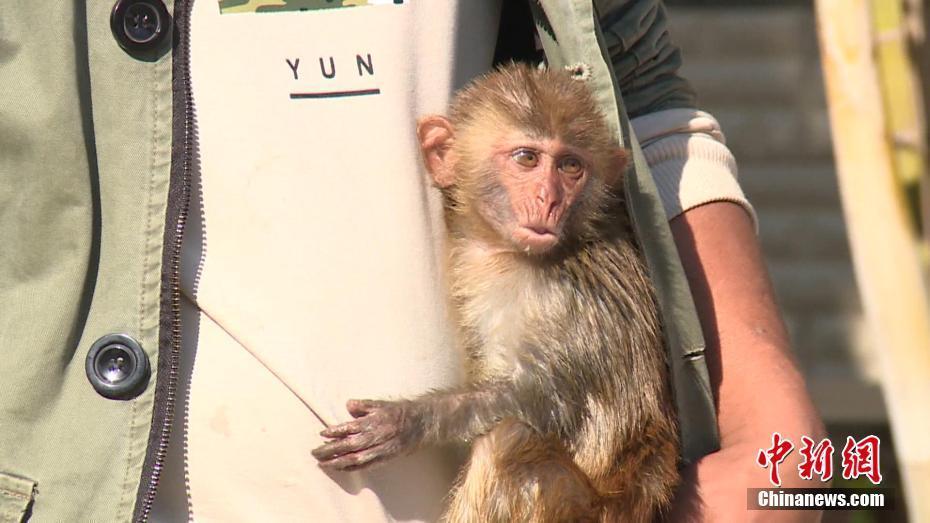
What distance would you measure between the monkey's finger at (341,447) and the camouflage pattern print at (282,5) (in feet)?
2.66

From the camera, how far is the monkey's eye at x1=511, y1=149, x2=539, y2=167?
2.93m

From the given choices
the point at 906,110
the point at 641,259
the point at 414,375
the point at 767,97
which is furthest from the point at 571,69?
the point at 767,97

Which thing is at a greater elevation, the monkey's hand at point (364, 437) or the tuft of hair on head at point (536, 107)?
the tuft of hair on head at point (536, 107)

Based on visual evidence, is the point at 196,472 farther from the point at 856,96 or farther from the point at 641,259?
the point at 856,96

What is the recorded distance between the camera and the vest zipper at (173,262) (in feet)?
7.38

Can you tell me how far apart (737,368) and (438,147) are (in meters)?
0.77

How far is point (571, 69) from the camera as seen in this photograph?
2.67 meters

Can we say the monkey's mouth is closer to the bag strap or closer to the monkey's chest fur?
A: the monkey's chest fur

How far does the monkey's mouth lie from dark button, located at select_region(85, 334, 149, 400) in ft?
2.91

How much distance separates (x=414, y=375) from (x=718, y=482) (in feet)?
2.12

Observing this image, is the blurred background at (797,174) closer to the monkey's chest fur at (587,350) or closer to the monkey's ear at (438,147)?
the monkey's chest fur at (587,350)

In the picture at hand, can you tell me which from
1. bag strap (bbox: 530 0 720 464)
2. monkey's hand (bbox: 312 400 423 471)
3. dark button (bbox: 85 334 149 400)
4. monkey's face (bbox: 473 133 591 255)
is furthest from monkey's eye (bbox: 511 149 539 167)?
dark button (bbox: 85 334 149 400)

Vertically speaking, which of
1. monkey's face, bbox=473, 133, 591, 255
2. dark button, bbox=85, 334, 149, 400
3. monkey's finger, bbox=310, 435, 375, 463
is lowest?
monkey's finger, bbox=310, 435, 375, 463
